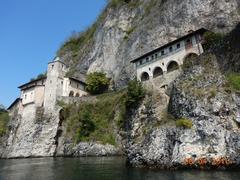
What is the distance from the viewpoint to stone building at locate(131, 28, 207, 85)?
4035 centimetres

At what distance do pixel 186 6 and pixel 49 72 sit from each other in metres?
37.1

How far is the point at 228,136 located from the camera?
23062mm

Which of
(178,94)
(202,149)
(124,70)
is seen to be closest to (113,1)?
(124,70)

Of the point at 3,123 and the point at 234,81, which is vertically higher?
the point at 3,123

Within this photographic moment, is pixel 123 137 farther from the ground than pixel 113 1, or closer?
closer

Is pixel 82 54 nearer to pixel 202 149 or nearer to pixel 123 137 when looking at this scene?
pixel 123 137

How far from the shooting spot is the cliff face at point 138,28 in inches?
1834

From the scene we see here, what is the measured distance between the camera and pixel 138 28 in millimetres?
60594

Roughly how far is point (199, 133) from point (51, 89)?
43.1 m

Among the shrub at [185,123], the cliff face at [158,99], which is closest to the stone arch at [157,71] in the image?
the cliff face at [158,99]

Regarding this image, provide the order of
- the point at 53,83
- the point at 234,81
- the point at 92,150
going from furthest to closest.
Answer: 1. the point at 53,83
2. the point at 92,150
3. the point at 234,81

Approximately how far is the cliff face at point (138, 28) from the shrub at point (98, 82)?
2.41m

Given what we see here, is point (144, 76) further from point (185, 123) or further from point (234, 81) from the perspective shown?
point (185, 123)

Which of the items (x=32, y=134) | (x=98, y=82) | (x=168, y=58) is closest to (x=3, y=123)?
(x=32, y=134)
